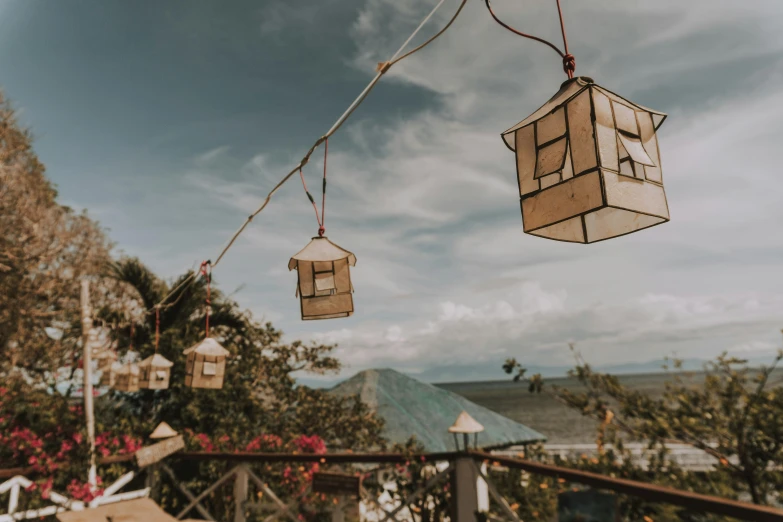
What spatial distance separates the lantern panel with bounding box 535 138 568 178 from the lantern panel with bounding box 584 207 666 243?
0.94ft

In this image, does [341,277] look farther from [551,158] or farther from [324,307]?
[551,158]

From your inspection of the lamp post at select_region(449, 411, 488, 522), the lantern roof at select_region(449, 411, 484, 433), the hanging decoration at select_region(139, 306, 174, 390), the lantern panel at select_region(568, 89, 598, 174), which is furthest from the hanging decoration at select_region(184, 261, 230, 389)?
the lantern panel at select_region(568, 89, 598, 174)

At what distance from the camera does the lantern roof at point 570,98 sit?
1.29 m

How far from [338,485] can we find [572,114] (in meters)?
3.56

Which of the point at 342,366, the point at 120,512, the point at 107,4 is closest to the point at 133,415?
the point at 342,366

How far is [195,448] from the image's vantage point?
22.6 feet

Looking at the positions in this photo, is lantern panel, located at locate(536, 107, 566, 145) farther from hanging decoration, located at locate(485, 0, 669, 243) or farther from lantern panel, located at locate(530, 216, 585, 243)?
lantern panel, located at locate(530, 216, 585, 243)

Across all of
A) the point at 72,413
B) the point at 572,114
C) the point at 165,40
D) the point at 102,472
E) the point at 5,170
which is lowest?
the point at 102,472

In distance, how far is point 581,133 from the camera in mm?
1271

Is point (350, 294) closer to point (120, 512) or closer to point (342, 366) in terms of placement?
point (120, 512)

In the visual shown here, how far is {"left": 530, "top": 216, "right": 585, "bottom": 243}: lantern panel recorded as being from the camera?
1.62 metres

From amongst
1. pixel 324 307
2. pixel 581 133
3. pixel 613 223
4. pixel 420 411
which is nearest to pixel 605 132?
pixel 581 133

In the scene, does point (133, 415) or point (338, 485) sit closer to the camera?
point (338, 485)

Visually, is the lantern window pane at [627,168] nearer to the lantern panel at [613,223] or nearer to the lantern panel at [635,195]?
the lantern panel at [635,195]
